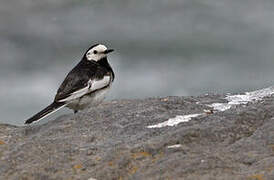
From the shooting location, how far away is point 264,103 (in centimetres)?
776

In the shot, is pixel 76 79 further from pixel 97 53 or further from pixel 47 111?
pixel 97 53

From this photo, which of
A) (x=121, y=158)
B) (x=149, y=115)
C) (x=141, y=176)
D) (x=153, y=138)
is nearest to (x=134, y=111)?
(x=149, y=115)

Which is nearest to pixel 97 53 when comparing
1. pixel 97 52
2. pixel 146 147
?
pixel 97 52

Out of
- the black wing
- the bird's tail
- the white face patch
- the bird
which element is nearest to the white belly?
the bird

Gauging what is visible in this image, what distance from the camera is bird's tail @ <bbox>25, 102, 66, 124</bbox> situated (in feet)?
31.3

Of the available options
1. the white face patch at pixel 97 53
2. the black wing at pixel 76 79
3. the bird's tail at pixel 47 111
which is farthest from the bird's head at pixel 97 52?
the bird's tail at pixel 47 111

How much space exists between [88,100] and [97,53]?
2083mm

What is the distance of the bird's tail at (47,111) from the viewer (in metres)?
9.54

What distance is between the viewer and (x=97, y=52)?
502 inches

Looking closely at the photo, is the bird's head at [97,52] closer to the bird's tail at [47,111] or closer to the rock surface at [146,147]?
the bird's tail at [47,111]

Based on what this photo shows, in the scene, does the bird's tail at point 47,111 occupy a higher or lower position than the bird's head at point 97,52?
lower

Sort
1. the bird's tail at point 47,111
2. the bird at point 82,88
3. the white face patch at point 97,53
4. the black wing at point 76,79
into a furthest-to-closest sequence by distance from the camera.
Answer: the white face patch at point 97,53, the black wing at point 76,79, the bird at point 82,88, the bird's tail at point 47,111

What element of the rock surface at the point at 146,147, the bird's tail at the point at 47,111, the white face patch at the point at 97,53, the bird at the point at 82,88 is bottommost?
the rock surface at the point at 146,147

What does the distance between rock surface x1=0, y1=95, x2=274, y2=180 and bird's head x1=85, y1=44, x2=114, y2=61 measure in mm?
4697
